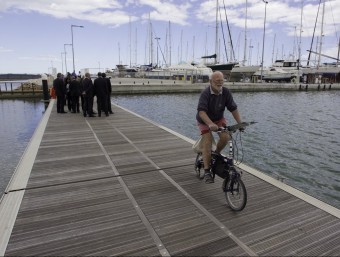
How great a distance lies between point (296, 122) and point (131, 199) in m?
16.6

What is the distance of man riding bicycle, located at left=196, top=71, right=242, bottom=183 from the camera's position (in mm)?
4742

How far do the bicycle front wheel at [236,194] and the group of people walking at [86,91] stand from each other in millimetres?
9925

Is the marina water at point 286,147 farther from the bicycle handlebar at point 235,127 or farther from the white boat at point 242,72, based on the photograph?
the white boat at point 242,72

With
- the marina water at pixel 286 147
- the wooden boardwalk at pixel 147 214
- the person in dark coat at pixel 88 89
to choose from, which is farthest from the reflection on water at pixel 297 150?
the person in dark coat at pixel 88 89

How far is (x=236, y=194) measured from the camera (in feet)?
14.7

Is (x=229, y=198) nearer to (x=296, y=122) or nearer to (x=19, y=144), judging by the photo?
(x=19, y=144)

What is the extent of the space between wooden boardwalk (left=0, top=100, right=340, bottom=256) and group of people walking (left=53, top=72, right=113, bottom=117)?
657cm

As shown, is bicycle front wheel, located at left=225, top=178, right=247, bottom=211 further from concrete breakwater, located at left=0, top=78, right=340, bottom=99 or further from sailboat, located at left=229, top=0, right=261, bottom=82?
sailboat, located at left=229, top=0, right=261, bottom=82

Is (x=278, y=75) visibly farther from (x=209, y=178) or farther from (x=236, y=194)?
(x=236, y=194)

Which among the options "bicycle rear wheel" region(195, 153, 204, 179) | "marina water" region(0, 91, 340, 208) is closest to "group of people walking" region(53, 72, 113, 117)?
"marina water" region(0, 91, 340, 208)

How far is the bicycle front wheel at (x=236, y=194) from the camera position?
435cm

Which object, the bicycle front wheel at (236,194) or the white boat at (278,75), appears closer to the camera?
the bicycle front wheel at (236,194)

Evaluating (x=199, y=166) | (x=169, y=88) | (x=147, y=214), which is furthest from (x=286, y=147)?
(x=169, y=88)

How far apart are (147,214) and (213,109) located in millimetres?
2017
